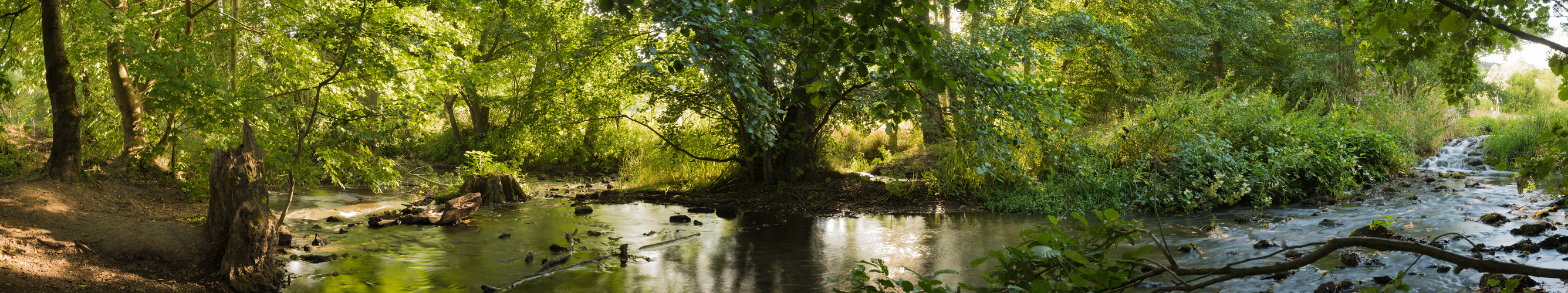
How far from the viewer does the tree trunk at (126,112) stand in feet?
26.2

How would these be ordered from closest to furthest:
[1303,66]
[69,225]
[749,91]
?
[749,91] < [69,225] < [1303,66]

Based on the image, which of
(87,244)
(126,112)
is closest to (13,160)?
→ (126,112)

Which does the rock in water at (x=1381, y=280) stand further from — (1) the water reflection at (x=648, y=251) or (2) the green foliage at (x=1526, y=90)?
(2) the green foliage at (x=1526, y=90)

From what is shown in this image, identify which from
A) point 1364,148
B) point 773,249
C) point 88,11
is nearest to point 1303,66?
point 1364,148

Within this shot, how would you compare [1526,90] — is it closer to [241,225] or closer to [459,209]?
[459,209]

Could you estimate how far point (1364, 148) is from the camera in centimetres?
1133

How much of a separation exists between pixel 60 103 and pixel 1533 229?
12561 mm

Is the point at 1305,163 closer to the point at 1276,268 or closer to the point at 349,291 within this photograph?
the point at 1276,268

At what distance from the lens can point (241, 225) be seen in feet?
17.5

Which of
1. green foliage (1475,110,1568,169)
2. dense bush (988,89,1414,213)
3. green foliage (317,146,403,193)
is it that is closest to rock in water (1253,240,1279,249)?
dense bush (988,89,1414,213)

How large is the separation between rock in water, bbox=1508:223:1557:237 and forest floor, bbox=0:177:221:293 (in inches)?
418

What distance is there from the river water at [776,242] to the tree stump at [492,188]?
Result: 0.40 metres

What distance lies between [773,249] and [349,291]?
389 cm

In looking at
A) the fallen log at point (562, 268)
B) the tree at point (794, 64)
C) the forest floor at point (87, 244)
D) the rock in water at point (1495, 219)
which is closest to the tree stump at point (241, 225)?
the forest floor at point (87, 244)
